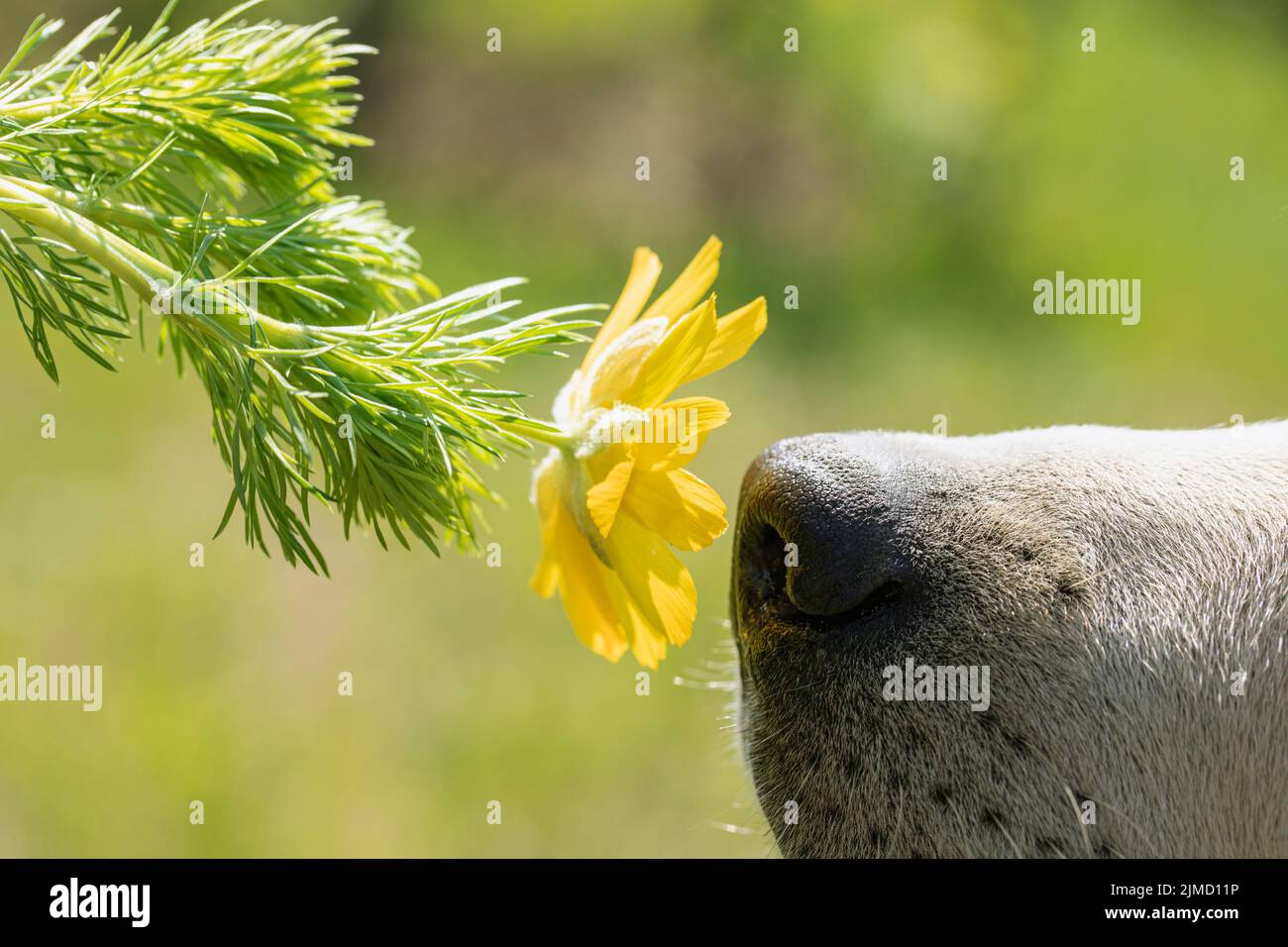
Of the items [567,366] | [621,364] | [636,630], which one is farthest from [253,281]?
[567,366]

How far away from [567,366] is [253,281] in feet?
9.41

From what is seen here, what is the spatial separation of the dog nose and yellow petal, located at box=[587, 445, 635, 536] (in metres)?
0.46

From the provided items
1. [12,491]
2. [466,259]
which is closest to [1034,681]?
[12,491]

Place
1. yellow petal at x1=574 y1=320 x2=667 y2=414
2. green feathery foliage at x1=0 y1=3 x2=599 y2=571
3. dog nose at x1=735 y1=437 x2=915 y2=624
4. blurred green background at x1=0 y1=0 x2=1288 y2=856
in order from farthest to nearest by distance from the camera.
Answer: blurred green background at x1=0 y1=0 x2=1288 y2=856 → dog nose at x1=735 y1=437 x2=915 y2=624 → yellow petal at x1=574 y1=320 x2=667 y2=414 → green feathery foliage at x1=0 y1=3 x2=599 y2=571

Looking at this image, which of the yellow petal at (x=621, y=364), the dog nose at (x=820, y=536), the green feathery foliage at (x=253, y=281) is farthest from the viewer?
the dog nose at (x=820, y=536)

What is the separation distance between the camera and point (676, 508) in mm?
999

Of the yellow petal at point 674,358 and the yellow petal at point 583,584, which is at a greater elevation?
the yellow petal at point 674,358

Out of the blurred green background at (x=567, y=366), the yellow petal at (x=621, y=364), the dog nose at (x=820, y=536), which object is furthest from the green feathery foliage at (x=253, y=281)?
the blurred green background at (x=567, y=366)

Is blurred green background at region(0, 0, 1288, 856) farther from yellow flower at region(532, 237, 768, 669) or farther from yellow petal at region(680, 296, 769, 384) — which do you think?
yellow petal at region(680, 296, 769, 384)

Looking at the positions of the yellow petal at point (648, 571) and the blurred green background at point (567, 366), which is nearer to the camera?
the yellow petal at point (648, 571)

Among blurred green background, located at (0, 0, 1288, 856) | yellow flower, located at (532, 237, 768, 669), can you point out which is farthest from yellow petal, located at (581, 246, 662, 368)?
blurred green background, located at (0, 0, 1288, 856)

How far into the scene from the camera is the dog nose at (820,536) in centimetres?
139

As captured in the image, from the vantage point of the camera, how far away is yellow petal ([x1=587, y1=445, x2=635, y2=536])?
3.16ft

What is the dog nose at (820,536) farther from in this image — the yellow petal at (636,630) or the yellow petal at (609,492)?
the yellow petal at (609,492)
